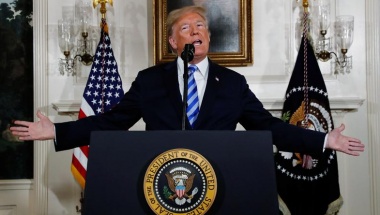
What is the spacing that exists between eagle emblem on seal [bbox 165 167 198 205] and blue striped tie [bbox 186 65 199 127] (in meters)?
0.76

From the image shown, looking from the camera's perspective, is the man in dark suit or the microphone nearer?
the microphone

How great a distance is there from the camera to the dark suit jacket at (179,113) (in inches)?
97.9

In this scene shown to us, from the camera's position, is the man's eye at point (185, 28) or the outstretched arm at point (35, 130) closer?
the outstretched arm at point (35, 130)

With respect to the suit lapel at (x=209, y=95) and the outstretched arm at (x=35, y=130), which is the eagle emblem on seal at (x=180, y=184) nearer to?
the suit lapel at (x=209, y=95)

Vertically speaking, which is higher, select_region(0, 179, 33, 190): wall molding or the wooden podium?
the wooden podium

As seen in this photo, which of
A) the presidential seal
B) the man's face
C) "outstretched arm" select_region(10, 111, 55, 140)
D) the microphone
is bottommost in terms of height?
the presidential seal

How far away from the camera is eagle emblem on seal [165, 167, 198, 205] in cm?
172

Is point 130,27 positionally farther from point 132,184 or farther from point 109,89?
point 132,184

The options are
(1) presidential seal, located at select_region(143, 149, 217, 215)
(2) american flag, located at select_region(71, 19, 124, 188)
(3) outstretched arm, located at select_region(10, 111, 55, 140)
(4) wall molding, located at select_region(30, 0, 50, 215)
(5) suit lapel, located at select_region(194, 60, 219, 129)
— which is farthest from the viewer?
(4) wall molding, located at select_region(30, 0, 50, 215)

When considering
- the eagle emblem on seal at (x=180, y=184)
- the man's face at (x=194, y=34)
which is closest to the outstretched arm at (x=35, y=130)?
the man's face at (x=194, y=34)

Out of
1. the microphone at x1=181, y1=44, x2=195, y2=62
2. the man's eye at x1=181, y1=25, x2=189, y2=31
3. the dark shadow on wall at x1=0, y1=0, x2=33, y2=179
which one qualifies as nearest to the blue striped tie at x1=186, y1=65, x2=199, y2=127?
the man's eye at x1=181, y1=25, x2=189, y2=31

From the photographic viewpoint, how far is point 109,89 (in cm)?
444

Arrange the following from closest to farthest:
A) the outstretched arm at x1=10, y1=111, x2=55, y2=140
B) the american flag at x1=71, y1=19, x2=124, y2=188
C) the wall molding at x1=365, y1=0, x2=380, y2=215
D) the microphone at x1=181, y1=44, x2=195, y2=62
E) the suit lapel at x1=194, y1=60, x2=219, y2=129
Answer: the microphone at x1=181, y1=44, x2=195, y2=62
the outstretched arm at x1=10, y1=111, x2=55, y2=140
the suit lapel at x1=194, y1=60, x2=219, y2=129
the american flag at x1=71, y1=19, x2=124, y2=188
the wall molding at x1=365, y1=0, x2=380, y2=215

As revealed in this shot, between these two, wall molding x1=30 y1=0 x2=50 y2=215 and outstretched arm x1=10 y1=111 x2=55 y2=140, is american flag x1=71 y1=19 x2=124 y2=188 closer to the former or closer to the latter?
wall molding x1=30 y1=0 x2=50 y2=215
